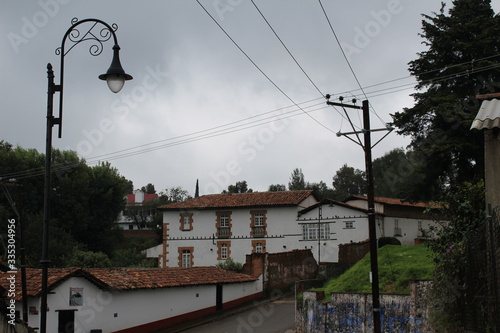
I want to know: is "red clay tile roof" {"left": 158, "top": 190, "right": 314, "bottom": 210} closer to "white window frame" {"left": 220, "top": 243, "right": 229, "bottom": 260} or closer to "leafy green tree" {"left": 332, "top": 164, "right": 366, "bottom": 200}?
"white window frame" {"left": 220, "top": 243, "right": 229, "bottom": 260}

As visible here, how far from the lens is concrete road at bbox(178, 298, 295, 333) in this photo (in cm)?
2539

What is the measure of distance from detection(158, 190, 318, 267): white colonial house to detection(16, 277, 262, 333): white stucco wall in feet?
53.1

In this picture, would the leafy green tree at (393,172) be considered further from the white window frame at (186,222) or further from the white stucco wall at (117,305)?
the white stucco wall at (117,305)

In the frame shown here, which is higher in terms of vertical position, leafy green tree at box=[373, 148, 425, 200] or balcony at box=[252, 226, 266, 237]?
leafy green tree at box=[373, 148, 425, 200]

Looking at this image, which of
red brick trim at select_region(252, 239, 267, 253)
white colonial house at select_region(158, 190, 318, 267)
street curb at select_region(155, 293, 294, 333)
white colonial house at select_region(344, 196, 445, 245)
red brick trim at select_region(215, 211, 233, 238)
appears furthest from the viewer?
red brick trim at select_region(215, 211, 233, 238)

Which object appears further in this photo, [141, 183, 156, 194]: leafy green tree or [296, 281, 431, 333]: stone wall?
[141, 183, 156, 194]: leafy green tree

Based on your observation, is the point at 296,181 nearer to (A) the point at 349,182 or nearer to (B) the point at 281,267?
(A) the point at 349,182

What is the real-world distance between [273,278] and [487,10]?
22474 millimetres

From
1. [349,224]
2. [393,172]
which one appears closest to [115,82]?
[349,224]

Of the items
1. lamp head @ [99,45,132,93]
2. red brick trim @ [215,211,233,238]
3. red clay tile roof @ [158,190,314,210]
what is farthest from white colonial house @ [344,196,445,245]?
lamp head @ [99,45,132,93]

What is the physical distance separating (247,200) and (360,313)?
1101 inches

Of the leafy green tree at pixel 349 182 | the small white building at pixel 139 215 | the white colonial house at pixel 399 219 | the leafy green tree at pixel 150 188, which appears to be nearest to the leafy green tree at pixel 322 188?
the leafy green tree at pixel 349 182

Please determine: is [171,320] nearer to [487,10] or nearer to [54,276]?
[54,276]

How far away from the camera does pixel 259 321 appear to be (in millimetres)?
28000
